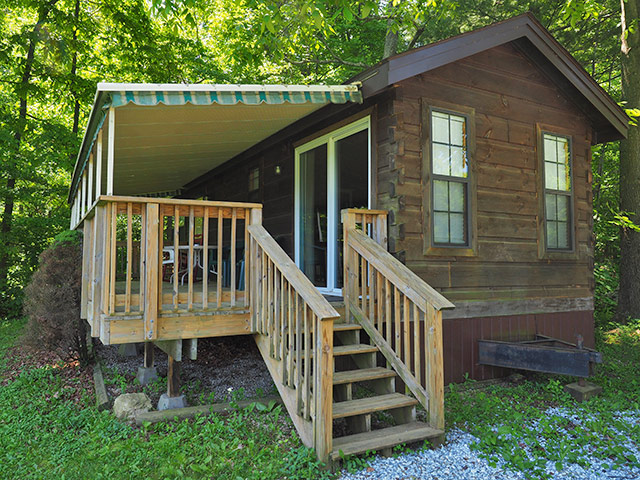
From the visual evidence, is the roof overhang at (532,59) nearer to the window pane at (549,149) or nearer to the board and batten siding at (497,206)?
the board and batten siding at (497,206)

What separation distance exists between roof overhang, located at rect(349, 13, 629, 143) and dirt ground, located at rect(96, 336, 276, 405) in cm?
326

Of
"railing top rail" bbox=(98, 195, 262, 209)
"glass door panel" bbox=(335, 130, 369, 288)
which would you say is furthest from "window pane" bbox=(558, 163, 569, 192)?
"railing top rail" bbox=(98, 195, 262, 209)

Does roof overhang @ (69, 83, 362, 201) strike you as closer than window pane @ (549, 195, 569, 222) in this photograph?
Yes

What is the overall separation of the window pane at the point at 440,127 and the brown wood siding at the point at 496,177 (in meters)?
0.19

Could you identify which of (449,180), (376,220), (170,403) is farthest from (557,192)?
(170,403)

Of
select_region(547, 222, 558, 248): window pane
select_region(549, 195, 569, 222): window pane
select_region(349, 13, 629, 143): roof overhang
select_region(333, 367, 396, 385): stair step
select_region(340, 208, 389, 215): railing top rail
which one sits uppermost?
select_region(349, 13, 629, 143): roof overhang

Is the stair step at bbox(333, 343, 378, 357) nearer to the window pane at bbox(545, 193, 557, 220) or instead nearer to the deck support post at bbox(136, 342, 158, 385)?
the deck support post at bbox(136, 342, 158, 385)

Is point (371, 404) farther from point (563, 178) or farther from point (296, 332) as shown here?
point (563, 178)

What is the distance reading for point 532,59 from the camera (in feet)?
18.6

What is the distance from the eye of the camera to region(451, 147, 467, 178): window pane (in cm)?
495

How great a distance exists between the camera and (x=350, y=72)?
13.9 metres

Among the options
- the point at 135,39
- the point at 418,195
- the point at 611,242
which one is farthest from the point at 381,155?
the point at 611,242

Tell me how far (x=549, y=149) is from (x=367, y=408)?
14.5ft

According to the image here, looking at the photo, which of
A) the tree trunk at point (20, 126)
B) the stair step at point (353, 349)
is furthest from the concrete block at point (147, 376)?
the tree trunk at point (20, 126)
